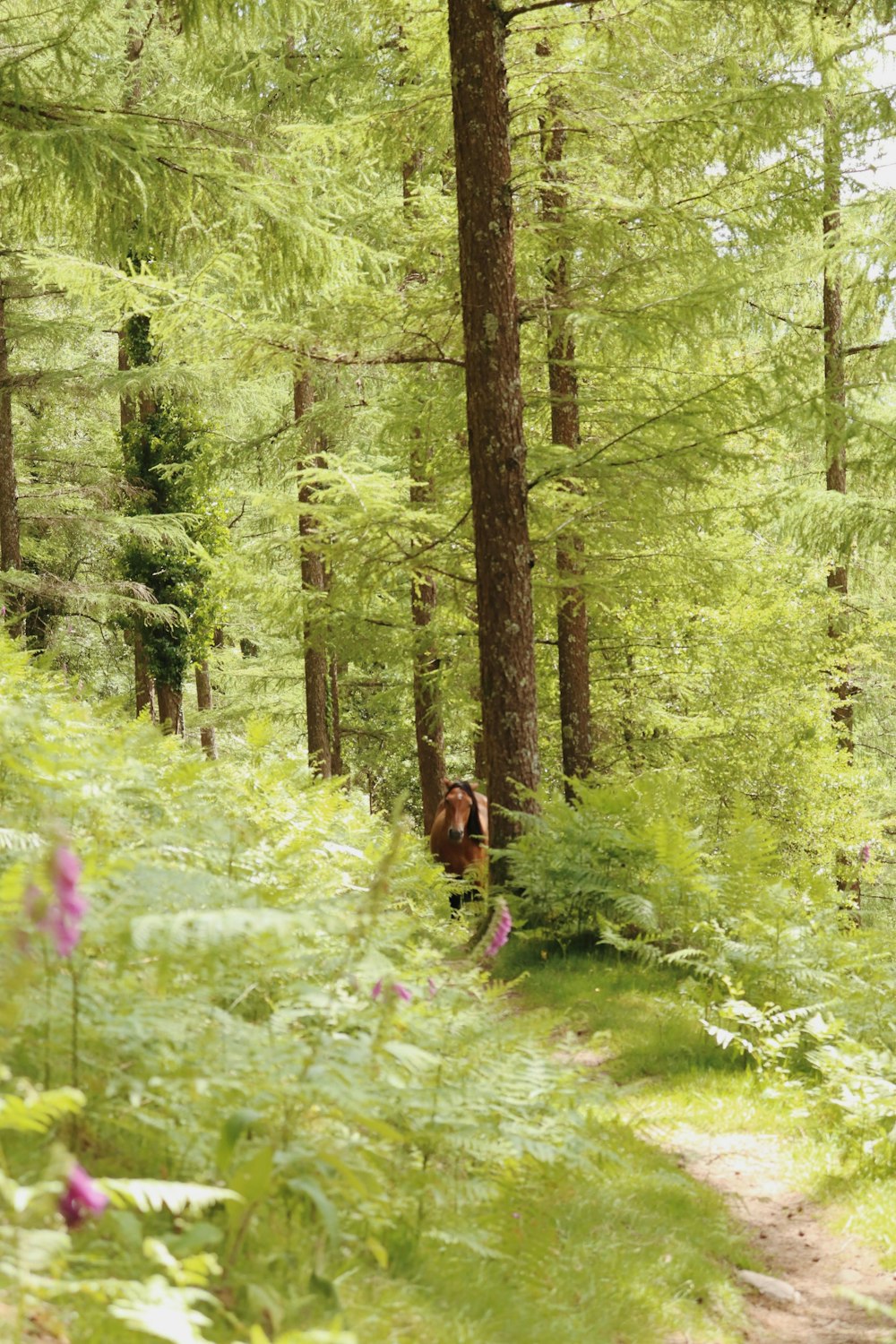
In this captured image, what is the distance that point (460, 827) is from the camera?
10555 mm

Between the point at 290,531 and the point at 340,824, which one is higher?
the point at 290,531

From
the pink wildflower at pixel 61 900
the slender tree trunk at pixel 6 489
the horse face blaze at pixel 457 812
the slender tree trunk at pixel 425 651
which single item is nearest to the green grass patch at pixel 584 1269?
the pink wildflower at pixel 61 900

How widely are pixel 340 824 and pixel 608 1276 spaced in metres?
4.30

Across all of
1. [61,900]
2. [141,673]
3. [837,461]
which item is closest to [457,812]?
[61,900]

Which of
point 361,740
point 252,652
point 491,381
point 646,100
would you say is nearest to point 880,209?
point 646,100

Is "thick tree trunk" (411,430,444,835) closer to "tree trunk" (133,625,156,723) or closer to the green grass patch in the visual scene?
"tree trunk" (133,625,156,723)

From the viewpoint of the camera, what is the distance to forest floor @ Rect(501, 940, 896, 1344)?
3.88 meters

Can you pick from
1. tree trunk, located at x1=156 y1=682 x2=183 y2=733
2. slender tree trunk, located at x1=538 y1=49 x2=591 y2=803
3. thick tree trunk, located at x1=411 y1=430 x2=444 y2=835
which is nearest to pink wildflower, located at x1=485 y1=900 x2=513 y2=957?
slender tree trunk, located at x1=538 y1=49 x2=591 y2=803

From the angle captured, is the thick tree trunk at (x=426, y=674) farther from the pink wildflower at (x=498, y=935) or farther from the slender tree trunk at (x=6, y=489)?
the pink wildflower at (x=498, y=935)

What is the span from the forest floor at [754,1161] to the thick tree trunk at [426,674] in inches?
276

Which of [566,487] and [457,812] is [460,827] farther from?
[566,487]

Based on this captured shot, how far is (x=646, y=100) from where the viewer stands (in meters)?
10.8

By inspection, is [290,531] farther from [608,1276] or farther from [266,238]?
[608,1276]

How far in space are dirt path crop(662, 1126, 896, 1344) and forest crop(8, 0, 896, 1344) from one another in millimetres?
22
